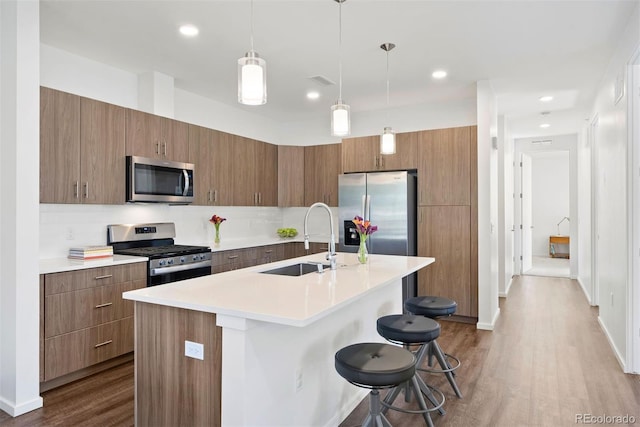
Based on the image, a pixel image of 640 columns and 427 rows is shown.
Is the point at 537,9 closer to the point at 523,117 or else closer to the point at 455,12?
the point at 455,12

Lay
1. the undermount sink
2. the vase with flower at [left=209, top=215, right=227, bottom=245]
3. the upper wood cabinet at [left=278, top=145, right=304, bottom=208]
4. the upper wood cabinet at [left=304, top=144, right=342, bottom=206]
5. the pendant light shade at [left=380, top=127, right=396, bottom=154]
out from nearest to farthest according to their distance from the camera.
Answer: the undermount sink, the pendant light shade at [left=380, top=127, right=396, bottom=154], the vase with flower at [left=209, top=215, right=227, bottom=245], the upper wood cabinet at [left=304, top=144, right=342, bottom=206], the upper wood cabinet at [left=278, top=145, right=304, bottom=208]

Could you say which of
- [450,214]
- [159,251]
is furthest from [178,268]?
[450,214]

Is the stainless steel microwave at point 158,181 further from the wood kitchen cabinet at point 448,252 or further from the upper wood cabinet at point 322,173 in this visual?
the wood kitchen cabinet at point 448,252

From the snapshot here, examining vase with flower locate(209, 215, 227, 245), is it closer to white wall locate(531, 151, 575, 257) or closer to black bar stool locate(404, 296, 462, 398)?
black bar stool locate(404, 296, 462, 398)

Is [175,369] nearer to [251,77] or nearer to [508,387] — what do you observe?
[251,77]

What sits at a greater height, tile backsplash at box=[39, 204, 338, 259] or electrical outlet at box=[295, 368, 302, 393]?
tile backsplash at box=[39, 204, 338, 259]

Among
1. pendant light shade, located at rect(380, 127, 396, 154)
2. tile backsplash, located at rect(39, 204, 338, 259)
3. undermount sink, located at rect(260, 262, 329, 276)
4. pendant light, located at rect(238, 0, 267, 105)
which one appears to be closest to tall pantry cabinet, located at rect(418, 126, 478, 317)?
tile backsplash, located at rect(39, 204, 338, 259)

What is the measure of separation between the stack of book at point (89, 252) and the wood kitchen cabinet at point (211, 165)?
3.99 ft

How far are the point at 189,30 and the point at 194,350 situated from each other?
8.26 ft

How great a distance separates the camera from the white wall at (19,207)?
2.56m

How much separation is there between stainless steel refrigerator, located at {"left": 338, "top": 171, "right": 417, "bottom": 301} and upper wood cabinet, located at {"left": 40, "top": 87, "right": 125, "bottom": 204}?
2.64 metres

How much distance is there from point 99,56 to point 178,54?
2.50ft

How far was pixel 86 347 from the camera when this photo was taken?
307cm

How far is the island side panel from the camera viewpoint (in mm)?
1878
